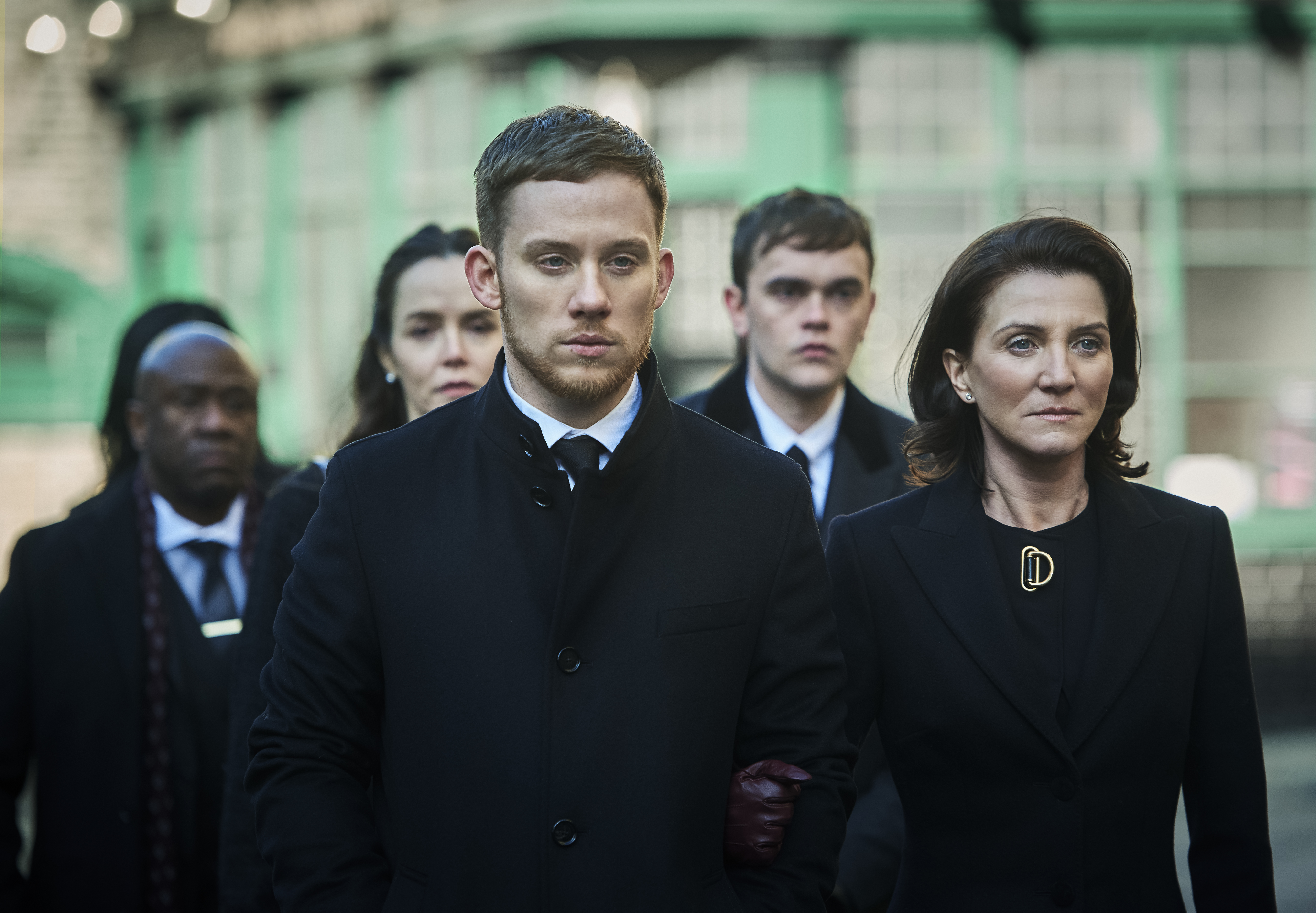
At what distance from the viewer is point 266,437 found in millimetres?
11008

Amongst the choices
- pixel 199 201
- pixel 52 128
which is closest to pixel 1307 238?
pixel 199 201

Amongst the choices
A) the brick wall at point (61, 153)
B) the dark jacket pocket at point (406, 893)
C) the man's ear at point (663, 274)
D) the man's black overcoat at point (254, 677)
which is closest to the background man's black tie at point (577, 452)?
the man's ear at point (663, 274)

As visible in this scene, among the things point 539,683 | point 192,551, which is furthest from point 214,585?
point 539,683

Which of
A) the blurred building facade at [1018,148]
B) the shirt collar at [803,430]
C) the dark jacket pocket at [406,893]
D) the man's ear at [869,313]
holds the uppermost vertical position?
the blurred building facade at [1018,148]

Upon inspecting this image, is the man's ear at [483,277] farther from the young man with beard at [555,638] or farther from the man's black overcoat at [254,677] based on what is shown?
the man's black overcoat at [254,677]

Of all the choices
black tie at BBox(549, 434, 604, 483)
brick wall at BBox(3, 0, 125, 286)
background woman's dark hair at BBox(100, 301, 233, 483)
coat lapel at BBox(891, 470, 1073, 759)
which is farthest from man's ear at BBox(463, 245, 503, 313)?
brick wall at BBox(3, 0, 125, 286)

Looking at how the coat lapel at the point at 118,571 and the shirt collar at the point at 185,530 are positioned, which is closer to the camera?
the coat lapel at the point at 118,571

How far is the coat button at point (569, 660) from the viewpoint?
2.08m

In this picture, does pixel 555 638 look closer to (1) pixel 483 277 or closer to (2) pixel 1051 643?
(1) pixel 483 277

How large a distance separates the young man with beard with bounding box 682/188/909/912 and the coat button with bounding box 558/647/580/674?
154 centimetres

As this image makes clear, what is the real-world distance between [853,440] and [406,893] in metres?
2.02

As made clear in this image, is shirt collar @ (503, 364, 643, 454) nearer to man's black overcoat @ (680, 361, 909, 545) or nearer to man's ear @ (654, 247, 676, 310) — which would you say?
man's ear @ (654, 247, 676, 310)

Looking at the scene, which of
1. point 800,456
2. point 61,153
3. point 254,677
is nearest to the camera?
point 254,677

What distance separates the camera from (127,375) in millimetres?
4223
